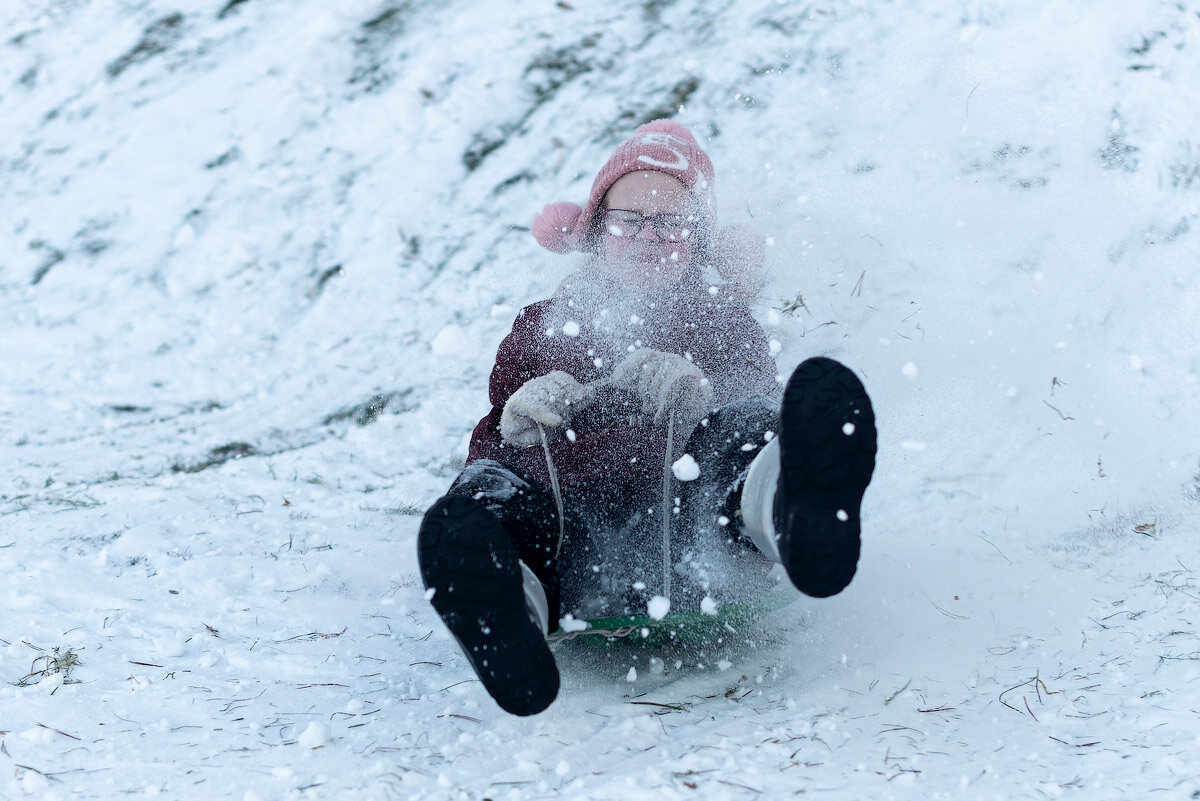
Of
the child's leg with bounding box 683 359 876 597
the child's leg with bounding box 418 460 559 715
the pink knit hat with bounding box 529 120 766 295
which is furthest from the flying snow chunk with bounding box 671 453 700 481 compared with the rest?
the pink knit hat with bounding box 529 120 766 295

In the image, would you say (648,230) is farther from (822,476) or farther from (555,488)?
(822,476)

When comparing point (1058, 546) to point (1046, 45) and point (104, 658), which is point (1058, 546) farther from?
point (104, 658)

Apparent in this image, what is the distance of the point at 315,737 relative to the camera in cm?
139

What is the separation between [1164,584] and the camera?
179 centimetres

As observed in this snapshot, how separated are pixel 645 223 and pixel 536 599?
103 cm

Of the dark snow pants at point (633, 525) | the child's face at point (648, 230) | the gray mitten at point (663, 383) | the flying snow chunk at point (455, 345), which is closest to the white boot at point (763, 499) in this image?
the dark snow pants at point (633, 525)

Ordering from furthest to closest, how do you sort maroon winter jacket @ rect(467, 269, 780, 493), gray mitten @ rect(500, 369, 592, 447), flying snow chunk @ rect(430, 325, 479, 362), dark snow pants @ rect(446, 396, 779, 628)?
flying snow chunk @ rect(430, 325, 479, 362) < maroon winter jacket @ rect(467, 269, 780, 493) < gray mitten @ rect(500, 369, 592, 447) < dark snow pants @ rect(446, 396, 779, 628)

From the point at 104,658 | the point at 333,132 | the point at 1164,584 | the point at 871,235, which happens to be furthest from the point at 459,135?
the point at 1164,584

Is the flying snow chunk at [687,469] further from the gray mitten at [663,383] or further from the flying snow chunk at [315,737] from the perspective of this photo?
the flying snow chunk at [315,737]

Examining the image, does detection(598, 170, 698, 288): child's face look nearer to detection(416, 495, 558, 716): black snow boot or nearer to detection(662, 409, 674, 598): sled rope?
detection(662, 409, 674, 598): sled rope

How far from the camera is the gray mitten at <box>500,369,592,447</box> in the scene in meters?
1.79

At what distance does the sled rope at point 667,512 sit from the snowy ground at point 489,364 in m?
0.21

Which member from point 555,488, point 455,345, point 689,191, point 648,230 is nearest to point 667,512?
point 555,488

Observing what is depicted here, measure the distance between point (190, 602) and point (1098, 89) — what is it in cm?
311
